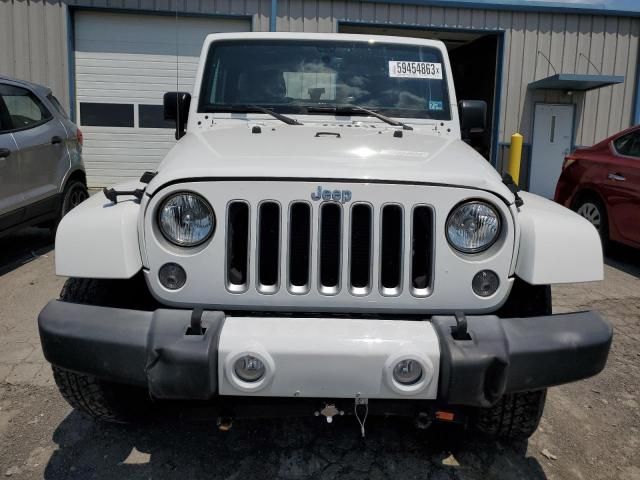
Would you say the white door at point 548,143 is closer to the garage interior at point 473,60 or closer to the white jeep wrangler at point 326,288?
the garage interior at point 473,60

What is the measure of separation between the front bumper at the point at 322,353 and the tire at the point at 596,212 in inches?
184

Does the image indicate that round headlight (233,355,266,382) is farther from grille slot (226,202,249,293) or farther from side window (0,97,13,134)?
side window (0,97,13,134)

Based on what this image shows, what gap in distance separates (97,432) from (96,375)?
0.97m

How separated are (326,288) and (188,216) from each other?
57cm

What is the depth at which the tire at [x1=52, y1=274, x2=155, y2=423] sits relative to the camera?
2.46 m

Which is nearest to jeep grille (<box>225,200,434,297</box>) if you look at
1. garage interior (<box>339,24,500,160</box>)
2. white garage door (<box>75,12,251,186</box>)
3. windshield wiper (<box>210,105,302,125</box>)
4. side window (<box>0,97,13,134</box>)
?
windshield wiper (<box>210,105,302,125</box>)

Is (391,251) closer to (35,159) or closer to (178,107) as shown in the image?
(178,107)

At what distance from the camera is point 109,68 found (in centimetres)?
1078

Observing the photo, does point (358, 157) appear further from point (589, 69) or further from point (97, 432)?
point (589, 69)

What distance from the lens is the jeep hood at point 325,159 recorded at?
2184 millimetres

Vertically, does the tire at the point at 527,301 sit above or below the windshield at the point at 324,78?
below

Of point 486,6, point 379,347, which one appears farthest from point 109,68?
point 379,347

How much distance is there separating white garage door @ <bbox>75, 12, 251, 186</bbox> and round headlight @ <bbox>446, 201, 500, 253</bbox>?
9252mm

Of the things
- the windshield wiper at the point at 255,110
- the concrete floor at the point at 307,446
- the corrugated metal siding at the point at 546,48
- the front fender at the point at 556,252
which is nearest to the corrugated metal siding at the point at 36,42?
the corrugated metal siding at the point at 546,48
